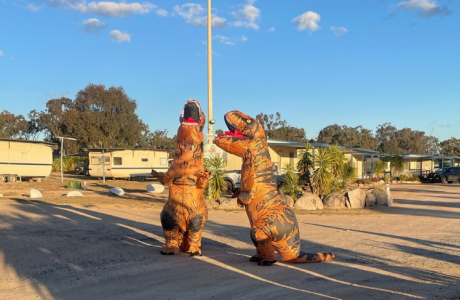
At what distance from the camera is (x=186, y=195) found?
23.6 feet

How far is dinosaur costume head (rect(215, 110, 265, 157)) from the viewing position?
6727 mm

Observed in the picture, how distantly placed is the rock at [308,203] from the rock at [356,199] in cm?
120

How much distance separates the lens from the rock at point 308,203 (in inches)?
587

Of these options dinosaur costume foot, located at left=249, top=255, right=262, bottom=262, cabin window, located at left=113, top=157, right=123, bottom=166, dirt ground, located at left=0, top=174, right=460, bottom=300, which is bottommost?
dirt ground, located at left=0, top=174, right=460, bottom=300

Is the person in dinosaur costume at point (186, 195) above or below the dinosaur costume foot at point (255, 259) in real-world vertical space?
above

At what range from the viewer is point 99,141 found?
53469 mm

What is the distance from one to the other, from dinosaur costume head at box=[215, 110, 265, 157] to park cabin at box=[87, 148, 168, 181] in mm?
24043

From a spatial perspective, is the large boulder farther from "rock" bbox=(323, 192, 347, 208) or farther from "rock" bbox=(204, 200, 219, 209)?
"rock" bbox=(204, 200, 219, 209)

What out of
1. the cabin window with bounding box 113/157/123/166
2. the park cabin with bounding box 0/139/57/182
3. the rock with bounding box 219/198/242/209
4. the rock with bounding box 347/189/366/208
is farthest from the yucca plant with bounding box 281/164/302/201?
the park cabin with bounding box 0/139/57/182

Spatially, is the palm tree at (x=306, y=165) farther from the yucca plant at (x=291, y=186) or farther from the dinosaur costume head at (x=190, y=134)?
the dinosaur costume head at (x=190, y=134)

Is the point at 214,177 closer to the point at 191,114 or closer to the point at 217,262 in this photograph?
the point at 191,114

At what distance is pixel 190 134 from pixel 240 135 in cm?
113

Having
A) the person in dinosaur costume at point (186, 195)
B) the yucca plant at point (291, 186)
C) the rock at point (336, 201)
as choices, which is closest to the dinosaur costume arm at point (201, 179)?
the person in dinosaur costume at point (186, 195)

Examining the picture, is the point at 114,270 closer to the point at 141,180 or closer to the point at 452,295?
the point at 452,295
